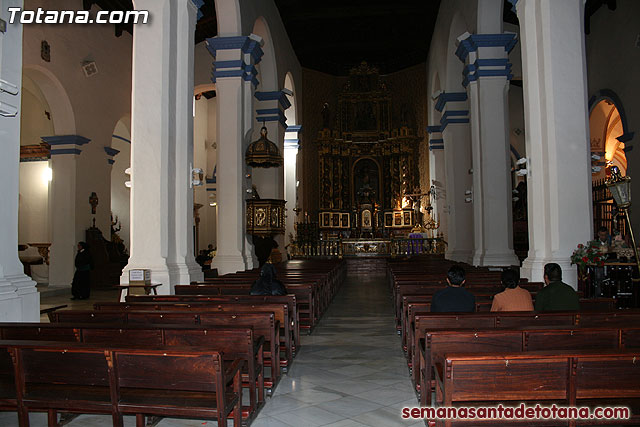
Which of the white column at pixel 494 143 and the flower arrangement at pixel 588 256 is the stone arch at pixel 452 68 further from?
the flower arrangement at pixel 588 256

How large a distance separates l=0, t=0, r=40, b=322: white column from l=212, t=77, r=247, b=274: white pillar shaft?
20.3 ft

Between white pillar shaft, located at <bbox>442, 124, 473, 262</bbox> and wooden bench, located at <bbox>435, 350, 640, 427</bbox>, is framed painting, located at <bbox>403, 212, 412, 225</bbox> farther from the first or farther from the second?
wooden bench, located at <bbox>435, 350, 640, 427</bbox>

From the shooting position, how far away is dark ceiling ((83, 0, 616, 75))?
55.1 feet

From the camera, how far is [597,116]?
52.0ft

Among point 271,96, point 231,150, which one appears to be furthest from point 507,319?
point 271,96

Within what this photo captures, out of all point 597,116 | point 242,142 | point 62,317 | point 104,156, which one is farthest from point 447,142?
point 62,317

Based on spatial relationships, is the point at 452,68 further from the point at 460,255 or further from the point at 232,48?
the point at 232,48

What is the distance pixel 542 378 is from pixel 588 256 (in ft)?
13.7

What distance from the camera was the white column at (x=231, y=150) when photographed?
36.0 feet

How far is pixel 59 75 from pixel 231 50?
4573mm

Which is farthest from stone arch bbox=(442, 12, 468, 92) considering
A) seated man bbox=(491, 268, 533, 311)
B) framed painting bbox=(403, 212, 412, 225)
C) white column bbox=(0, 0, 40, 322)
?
white column bbox=(0, 0, 40, 322)

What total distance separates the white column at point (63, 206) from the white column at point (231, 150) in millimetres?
4409

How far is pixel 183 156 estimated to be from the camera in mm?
7746

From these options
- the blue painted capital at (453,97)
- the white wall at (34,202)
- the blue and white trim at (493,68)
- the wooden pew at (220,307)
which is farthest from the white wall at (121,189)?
the wooden pew at (220,307)
